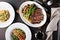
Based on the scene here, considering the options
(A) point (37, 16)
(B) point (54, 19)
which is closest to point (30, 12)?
(A) point (37, 16)

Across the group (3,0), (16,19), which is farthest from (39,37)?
(3,0)

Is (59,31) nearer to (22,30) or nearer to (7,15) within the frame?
(22,30)

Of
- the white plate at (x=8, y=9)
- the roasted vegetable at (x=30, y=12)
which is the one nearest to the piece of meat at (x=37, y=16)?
the roasted vegetable at (x=30, y=12)

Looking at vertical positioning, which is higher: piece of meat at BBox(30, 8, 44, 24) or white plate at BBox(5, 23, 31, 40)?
piece of meat at BBox(30, 8, 44, 24)

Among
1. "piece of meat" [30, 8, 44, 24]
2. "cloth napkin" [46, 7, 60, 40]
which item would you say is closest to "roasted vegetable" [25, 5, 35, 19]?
"piece of meat" [30, 8, 44, 24]

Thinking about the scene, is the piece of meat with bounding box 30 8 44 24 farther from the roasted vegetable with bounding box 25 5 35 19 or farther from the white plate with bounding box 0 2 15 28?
the white plate with bounding box 0 2 15 28

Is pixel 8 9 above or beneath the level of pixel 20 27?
above

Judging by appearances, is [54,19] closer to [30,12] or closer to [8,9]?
[30,12]

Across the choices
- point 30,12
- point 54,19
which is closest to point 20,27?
point 30,12
